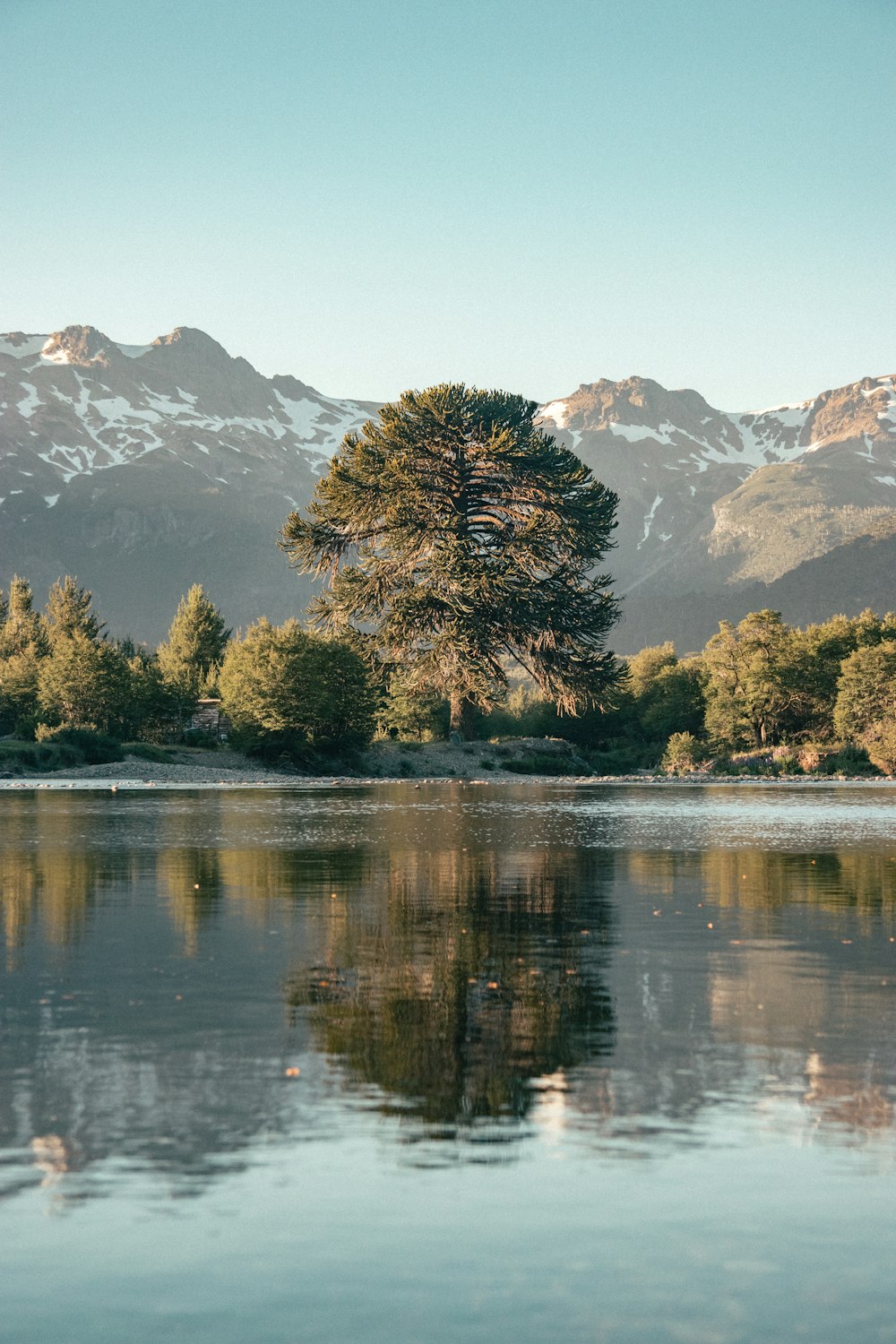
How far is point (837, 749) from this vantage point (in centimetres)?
7500

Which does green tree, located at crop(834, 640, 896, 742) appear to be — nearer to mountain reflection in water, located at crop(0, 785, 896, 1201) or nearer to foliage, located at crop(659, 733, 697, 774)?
foliage, located at crop(659, 733, 697, 774)

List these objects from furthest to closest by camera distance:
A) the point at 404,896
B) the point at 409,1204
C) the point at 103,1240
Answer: the point at 404,896 → the point at 409,1204 → the point at 103,1240

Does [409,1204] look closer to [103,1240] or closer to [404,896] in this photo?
[103,1240]

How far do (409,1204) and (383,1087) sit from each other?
1957 mm

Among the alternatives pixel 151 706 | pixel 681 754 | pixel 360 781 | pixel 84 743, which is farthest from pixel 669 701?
pixel 84 743

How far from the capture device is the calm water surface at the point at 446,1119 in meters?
5.26

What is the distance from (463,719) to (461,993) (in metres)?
64.0

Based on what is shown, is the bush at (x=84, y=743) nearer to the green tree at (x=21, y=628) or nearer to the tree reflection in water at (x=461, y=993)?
the green tree at (x=21, y=628)

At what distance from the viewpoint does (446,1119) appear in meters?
7.43

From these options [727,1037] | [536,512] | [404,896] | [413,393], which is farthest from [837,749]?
[727,1037]

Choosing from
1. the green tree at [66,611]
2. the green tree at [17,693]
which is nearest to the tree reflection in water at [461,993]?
the green tree at [17,693]

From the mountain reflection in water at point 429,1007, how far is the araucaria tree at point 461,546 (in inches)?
1722

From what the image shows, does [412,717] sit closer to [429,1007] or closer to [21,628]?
[21,628]

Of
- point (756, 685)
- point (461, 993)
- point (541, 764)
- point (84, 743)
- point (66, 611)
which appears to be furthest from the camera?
point (66, 611)
